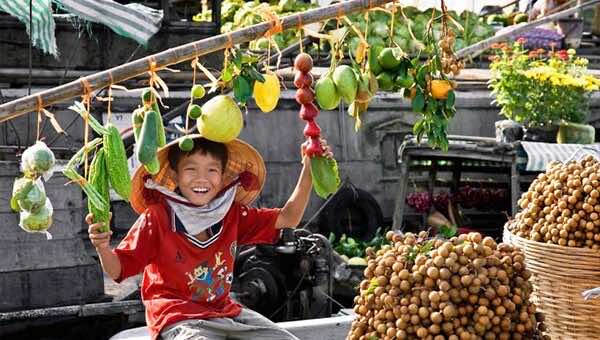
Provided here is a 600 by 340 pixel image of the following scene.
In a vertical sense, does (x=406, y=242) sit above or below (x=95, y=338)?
above

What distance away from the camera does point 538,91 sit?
31.6 ft

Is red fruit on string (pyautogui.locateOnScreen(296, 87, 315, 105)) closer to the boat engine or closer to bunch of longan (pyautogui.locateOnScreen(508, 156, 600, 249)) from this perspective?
bunch of longan (pyautogui.locateOnScreen(508, 156, 600, 249))

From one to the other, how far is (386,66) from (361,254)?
5613mm

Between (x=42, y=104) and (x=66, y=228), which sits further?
(x=66, y=228)

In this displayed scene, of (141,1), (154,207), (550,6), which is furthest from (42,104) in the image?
(550,6)

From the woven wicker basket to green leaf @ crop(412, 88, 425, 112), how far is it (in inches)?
32.7

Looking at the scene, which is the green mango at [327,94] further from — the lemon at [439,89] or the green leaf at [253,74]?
the lemon at [439,89]

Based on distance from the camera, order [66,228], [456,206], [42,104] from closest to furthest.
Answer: [42,104] → [66,228] → [456,206]

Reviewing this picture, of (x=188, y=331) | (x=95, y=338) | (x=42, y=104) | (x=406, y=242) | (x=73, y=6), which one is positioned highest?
(x=73, y=6)

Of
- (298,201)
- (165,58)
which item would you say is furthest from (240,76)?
(298,201)

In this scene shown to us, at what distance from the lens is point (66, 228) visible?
716 cm

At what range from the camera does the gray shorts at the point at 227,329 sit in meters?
4.25

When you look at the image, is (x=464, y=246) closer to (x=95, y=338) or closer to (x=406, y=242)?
(x=406, y=242)

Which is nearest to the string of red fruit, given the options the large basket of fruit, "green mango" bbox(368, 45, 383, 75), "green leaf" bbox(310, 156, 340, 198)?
"green leaf" bbox(310, 156, 340, 198)
